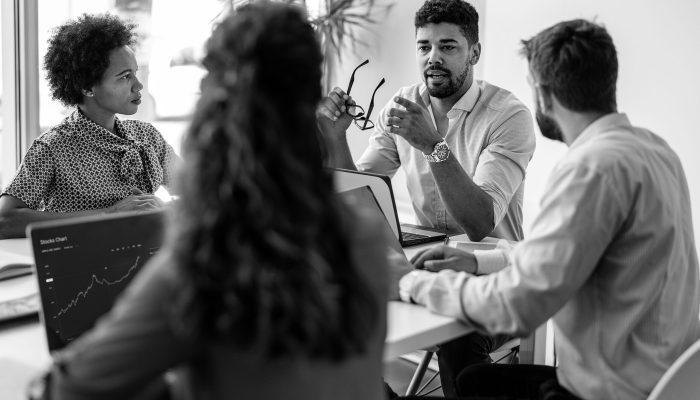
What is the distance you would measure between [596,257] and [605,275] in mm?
73

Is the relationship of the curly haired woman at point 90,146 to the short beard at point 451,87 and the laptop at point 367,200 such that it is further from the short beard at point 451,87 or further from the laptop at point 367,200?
the short beard at point 451,87

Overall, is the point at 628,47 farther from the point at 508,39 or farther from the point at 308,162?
the point at 308,162

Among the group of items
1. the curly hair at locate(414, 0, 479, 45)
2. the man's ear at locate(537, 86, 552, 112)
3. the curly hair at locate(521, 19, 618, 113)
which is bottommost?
the man's ear at locate(537, 86, 552, 112)

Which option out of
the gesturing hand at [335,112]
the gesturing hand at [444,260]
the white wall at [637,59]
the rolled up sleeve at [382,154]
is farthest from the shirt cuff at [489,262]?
the white wall at [637,59]

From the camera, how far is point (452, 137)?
2.82m

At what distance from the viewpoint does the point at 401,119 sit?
250cm

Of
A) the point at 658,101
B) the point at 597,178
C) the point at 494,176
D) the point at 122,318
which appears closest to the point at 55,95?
the point at 494,176

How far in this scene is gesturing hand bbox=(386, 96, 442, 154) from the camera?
97.7 inches

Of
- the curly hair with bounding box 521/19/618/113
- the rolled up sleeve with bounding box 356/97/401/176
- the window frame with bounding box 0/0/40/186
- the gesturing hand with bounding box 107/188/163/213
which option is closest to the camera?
the curly hair with bounding box 521/19/618/113

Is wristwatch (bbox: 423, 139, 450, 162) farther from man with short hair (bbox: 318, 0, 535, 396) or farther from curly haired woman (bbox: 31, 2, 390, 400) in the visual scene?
curly haired woman (bbox: 31, 2, 390, 400)

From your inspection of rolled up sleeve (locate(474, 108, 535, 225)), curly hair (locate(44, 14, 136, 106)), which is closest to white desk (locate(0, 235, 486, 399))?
rolled up sleeve (locate(474, 108, 535, 225))

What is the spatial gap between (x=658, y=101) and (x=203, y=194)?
2962 millimetres

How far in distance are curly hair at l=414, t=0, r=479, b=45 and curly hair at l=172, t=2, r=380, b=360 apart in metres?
2.10

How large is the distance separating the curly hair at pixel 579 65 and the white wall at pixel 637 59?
6.09 ft
